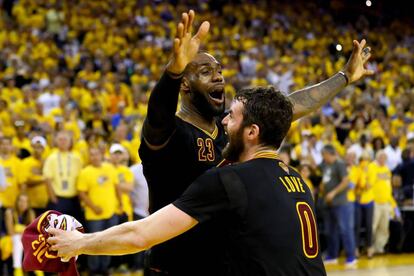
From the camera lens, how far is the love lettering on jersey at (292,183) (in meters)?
3.94

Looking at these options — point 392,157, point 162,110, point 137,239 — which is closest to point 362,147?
point 392,157

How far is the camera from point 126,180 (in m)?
12.3

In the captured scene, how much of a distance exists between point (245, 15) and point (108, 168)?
14693 millimetres

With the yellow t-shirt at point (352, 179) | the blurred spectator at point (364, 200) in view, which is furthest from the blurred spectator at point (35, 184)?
the blurred spectator at point (364, 200)

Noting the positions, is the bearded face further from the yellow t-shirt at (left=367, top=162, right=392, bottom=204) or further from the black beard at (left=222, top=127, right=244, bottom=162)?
the yellow t-shirt at (left=367, top=162, right=392, bottom=204)

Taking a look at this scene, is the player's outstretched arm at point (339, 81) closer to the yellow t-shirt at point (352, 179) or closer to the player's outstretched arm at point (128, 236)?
the player's outstretched arm at point (128, 236)

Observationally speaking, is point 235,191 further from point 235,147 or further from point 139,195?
point 139,195

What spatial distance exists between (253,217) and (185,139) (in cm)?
112

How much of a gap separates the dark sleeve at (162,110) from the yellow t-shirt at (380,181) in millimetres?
10861

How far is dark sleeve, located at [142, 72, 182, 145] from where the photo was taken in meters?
4.21

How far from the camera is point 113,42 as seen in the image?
2022 cm

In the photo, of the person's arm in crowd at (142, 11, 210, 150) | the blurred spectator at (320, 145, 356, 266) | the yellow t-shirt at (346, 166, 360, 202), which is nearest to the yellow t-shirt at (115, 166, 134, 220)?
the blurred spectator at (320, 145, 356, 266)

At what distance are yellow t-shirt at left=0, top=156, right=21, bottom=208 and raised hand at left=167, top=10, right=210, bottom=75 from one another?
758 cm

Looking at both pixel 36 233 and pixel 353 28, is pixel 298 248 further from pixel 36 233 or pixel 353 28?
pixel 353 28
